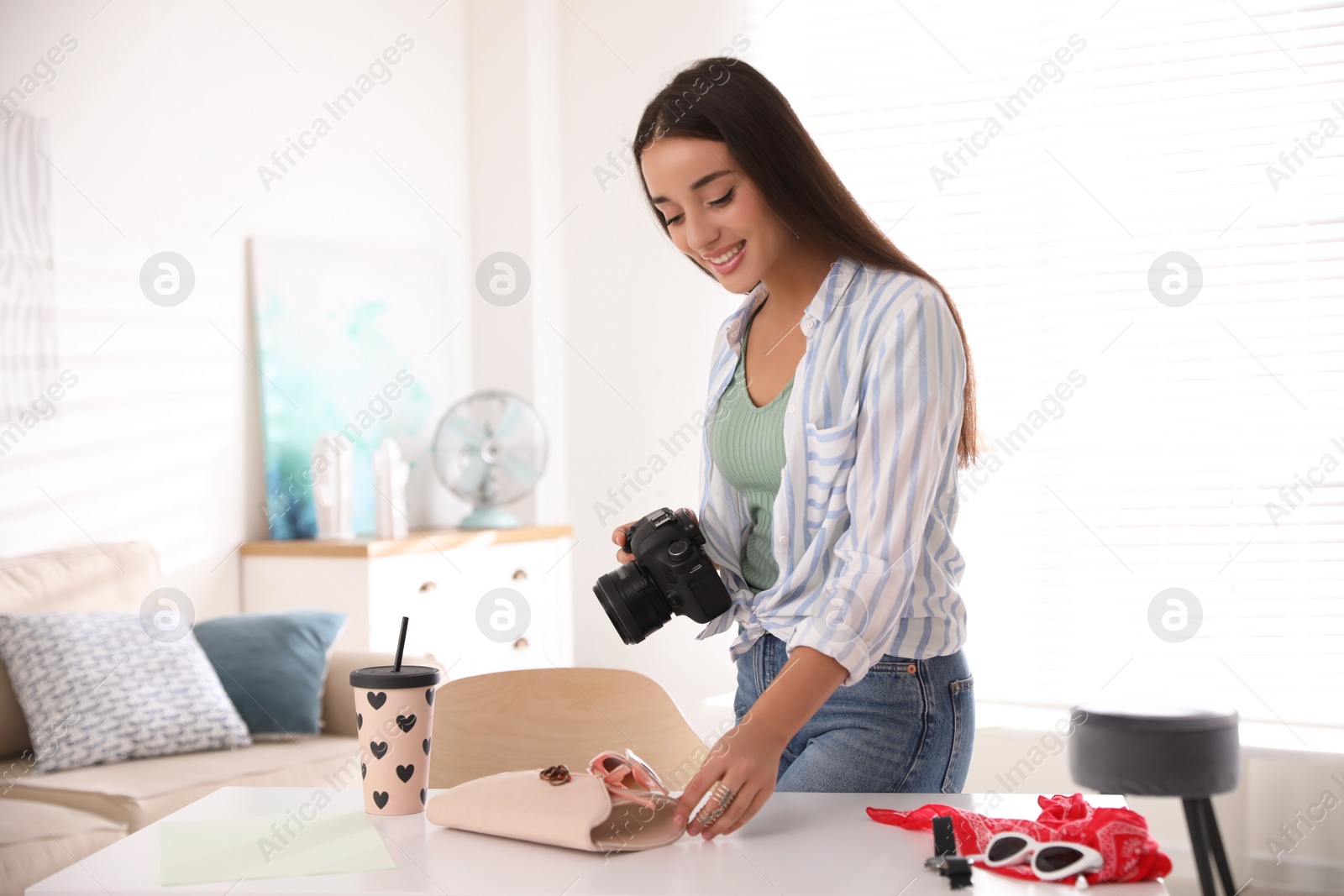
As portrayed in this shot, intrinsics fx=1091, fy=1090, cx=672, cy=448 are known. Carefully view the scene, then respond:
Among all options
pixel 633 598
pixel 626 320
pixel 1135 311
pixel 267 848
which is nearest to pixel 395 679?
pixel 267 848

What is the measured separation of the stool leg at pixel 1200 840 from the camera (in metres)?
2.54

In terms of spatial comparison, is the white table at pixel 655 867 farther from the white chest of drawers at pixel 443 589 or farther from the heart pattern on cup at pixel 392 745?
the white chest of drawers at pixel 443 589

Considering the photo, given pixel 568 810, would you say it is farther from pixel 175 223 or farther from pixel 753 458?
pixel 175 223

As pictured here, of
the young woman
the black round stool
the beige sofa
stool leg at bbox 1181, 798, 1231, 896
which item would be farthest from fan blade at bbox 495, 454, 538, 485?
the young woman

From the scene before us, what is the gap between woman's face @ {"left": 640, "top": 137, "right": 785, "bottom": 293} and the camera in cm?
123

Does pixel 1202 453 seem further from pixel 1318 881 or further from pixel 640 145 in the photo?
pixel 640 145

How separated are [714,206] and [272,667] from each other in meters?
1.91

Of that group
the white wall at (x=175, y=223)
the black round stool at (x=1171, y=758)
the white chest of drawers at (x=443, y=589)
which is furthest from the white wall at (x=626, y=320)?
the black round stool at (x=1171, y=758)

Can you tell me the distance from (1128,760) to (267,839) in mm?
2094

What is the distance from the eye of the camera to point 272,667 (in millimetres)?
2648

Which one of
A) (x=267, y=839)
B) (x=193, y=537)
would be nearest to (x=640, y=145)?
(x=267, y=839)

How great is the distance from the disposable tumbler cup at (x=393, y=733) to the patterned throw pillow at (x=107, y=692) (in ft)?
5.16

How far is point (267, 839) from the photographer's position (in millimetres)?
993

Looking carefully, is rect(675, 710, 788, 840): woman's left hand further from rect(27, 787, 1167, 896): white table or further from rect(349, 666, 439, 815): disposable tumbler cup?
rect(349, 666, 439, 815): disposable tumbler cup
